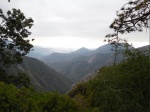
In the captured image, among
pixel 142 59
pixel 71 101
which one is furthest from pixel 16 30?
pixel 71 101

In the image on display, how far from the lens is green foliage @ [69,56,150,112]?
1102 cm

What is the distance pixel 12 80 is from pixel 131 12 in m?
19.1

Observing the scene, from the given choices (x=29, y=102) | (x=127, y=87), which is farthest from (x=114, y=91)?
(x=29, y=102)

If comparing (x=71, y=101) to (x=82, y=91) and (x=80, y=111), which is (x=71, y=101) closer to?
(x=80, y=111)

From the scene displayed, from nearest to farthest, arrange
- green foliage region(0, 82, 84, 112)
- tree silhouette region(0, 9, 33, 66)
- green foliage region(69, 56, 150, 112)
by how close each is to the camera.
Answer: green foliage region(0, 82, 84, 112)
green foliage region(69, 56, 150, 112)
tree silhouette region(0, 9, 33, 66)

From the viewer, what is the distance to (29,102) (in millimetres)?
7152

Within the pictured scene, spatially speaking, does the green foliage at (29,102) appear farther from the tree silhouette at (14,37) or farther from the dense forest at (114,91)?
the tree silhouette at (14,37)

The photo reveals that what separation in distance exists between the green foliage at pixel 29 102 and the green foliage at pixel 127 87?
7.85 ft

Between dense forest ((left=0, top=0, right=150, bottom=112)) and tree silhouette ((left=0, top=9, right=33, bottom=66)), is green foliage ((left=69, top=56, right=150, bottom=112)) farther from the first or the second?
tree silhouette ((left=0, top=9, right=33, bottom=66))

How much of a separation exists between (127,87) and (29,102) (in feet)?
18.8

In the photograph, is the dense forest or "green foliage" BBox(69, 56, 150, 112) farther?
"green foliage" BBox(69, 56, 150, 112)

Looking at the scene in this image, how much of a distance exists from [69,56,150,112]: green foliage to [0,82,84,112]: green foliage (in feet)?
7.85

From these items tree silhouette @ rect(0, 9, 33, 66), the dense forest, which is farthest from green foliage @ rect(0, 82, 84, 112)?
tree silhouette @ rect(0, 9, 33, 66)

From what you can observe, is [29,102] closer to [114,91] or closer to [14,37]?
[114,91]
